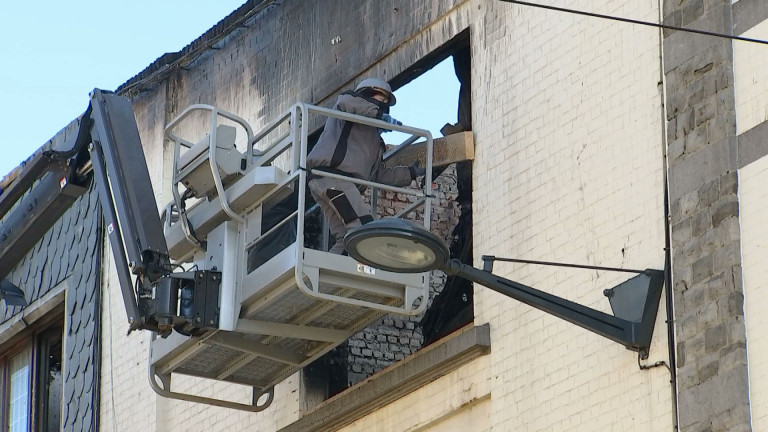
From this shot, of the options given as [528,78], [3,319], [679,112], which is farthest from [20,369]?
[679,112]

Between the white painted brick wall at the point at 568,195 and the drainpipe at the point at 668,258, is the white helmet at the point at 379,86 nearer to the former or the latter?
the white painted brick wall at the point at 568,195

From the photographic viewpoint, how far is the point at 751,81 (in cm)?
1159

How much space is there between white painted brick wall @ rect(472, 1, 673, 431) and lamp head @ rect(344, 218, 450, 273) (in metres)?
1.93

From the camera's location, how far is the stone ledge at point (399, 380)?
13.6 metres

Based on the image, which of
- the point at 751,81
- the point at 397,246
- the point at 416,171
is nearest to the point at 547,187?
the point at 416,171

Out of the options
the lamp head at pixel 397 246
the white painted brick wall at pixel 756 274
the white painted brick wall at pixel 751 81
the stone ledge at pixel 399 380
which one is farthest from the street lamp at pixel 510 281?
the stone ledge at pixel 399 380

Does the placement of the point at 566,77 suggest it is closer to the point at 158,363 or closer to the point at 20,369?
the point at 158,363

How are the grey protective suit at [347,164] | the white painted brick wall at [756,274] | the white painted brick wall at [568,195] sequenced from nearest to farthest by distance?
1. the white painted brick wall at [756,274]
2. the white painted brick wall at [568,195]
3. the grey protective suit at [347,164]

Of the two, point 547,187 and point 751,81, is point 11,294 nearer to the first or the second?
point 547,187

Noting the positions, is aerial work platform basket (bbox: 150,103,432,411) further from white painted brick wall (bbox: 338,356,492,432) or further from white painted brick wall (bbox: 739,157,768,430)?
white painted brick wall (bbox: 739,157,768,430)

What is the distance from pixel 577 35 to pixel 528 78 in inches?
24.7

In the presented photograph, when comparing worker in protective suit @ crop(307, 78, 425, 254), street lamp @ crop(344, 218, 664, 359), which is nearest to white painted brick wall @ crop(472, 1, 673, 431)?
street lamp @ crop(344, 218, 664, 359)

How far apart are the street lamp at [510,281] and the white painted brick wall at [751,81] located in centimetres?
122

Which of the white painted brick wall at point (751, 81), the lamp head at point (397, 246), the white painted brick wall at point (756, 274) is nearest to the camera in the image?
the lamp head at point (397, 246)
